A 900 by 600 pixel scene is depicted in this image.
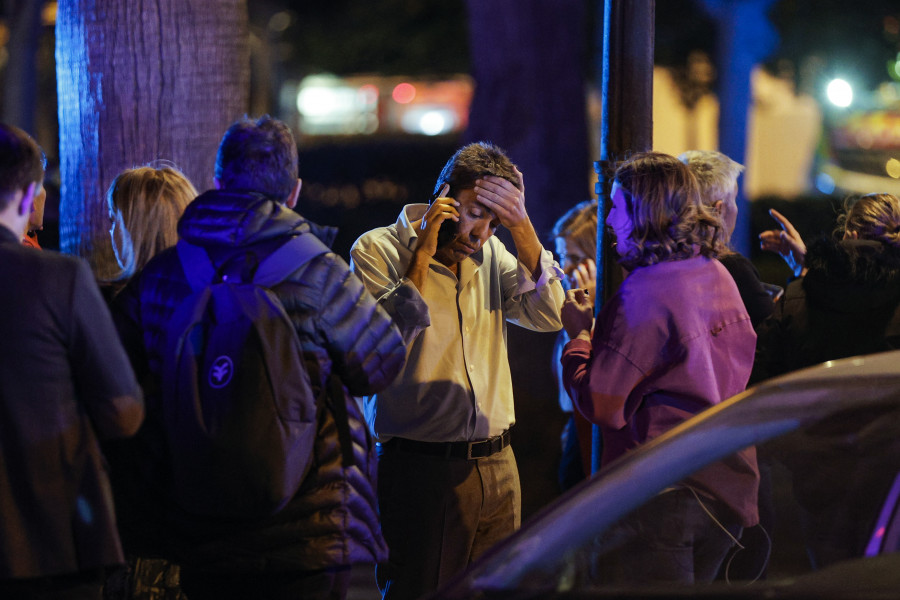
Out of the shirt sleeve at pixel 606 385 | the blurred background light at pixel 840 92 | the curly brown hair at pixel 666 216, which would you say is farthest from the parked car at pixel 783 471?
the blurred background light at pixel 840 92

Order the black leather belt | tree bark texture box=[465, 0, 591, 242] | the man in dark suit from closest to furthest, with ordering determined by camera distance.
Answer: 1. the man in dark suit
2. the black leather belt
3. tree bark texture box=[465, 0, 591, 242]

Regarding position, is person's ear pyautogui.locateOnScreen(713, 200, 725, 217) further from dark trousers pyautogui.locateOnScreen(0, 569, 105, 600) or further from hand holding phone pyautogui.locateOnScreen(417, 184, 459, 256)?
dark trousers pyautogui.locateOnScreen(0, 569, 105, 600)

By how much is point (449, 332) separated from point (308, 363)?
0.86m

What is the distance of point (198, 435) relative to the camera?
277 centimetres

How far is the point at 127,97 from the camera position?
14.8ft

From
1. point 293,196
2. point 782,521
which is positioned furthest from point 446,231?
point 782,521

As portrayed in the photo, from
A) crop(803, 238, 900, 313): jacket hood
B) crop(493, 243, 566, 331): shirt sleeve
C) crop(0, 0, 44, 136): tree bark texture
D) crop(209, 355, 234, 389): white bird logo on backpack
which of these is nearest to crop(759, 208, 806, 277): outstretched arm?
crop(803, 238, 900, 313): jacket hood

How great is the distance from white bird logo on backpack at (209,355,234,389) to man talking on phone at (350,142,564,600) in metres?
0.82

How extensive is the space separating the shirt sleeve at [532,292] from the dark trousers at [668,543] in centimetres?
107

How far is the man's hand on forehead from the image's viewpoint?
362 centimetres

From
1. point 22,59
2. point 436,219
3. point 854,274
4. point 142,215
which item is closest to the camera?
point 142,215

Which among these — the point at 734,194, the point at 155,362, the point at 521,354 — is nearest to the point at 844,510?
the point at 734,194

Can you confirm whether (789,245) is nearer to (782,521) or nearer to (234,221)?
(782,521)

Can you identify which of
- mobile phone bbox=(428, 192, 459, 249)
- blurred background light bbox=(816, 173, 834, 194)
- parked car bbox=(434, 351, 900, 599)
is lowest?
blurred background light bbox=(816, 173, 834, 194)
